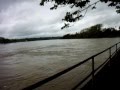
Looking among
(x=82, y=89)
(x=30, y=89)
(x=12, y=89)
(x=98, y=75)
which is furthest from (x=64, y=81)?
(x=30, y=89)

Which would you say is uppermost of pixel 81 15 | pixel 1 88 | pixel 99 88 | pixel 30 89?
pixel 81 15

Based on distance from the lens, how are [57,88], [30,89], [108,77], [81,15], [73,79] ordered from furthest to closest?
[73,79]
[57,88]
[81,15]
[108,77]
[30,89]

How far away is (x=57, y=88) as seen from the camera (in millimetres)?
11375

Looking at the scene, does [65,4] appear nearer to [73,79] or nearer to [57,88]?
[57,88]

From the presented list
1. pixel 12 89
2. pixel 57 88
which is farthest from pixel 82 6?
pixel 12 89

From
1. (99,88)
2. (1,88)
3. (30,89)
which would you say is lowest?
(1,88)

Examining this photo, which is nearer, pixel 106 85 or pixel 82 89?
pixel 82 89

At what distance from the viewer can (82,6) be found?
8.12m

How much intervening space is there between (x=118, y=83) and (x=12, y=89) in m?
8.26

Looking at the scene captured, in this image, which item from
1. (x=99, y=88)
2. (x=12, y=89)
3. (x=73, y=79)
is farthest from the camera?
(x=73, y=79)

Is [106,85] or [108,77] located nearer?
[106,85]

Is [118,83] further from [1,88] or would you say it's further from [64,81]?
[1,88]

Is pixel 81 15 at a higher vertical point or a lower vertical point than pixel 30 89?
higher

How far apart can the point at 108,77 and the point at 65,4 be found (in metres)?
3.49
